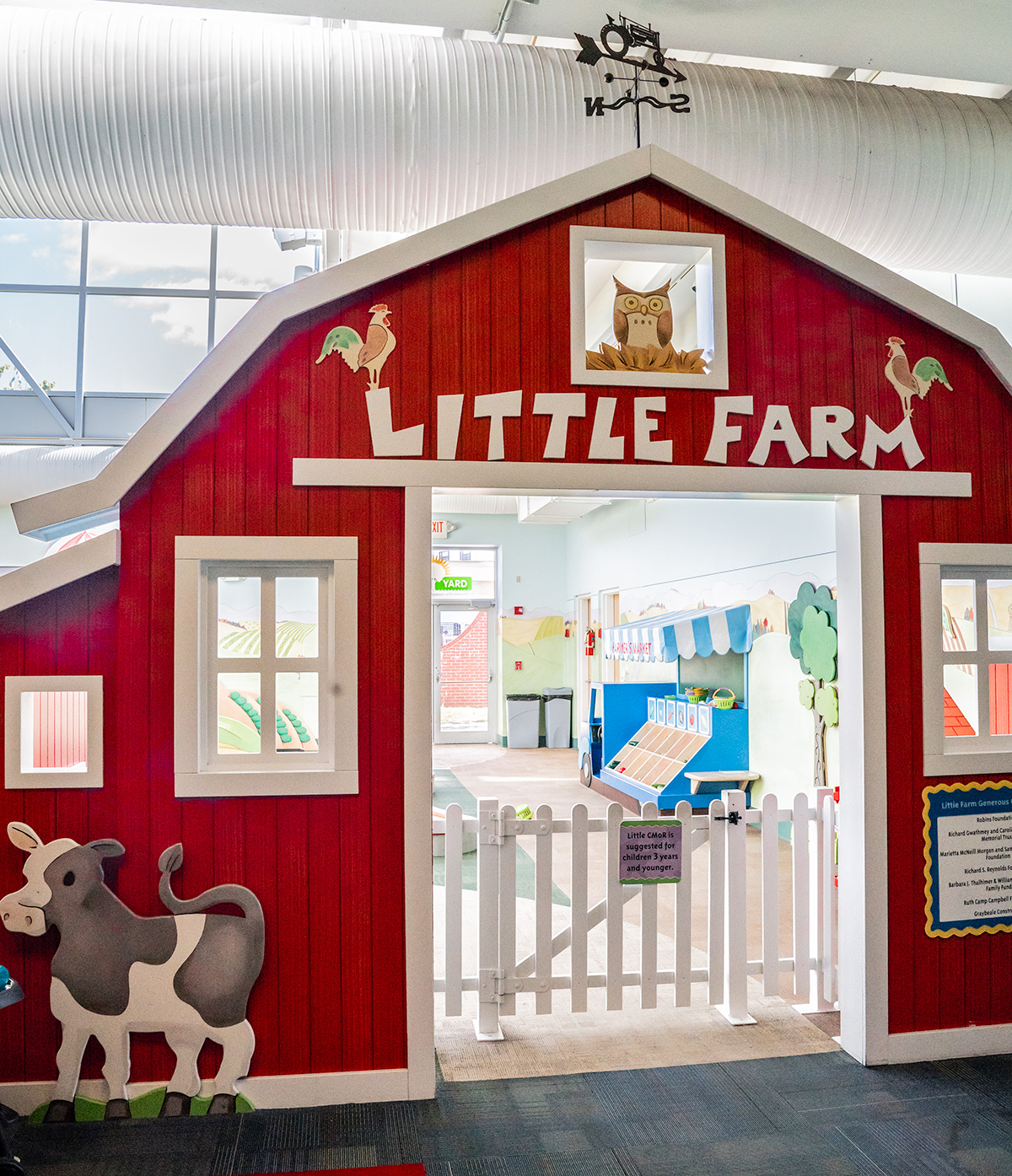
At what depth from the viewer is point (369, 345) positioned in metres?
3.28

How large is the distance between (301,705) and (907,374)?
2755 mm

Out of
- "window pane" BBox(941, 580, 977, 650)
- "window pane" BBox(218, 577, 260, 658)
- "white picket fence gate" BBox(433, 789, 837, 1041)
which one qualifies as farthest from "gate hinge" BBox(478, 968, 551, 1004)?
"window pane" BBox(941, 580, 977, 650)

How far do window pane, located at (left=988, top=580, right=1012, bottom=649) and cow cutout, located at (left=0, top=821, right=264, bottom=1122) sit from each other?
3.90m

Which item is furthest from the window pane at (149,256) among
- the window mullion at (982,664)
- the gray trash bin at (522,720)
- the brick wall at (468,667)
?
the gray trash bin at (522,720)

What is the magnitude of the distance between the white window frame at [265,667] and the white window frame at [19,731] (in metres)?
0.30

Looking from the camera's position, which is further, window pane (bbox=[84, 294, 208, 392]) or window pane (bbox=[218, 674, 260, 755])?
window pane (bbox=[84, 294, 208, 392])

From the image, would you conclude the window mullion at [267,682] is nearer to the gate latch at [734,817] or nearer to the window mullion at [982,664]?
the gate latch at [734,817]

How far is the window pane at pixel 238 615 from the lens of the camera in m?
3.28

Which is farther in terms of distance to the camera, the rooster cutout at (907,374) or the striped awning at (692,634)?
the striped awning at (692,634)

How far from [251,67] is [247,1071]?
380 centimetres

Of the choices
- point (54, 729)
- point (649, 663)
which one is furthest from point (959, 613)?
point (649, 663)

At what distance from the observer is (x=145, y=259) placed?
24.9ft

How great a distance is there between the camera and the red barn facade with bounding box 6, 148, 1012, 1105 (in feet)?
10.4

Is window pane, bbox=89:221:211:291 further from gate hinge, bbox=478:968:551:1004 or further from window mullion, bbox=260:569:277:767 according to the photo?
gate hinge, bbox=478:968:551:1004
